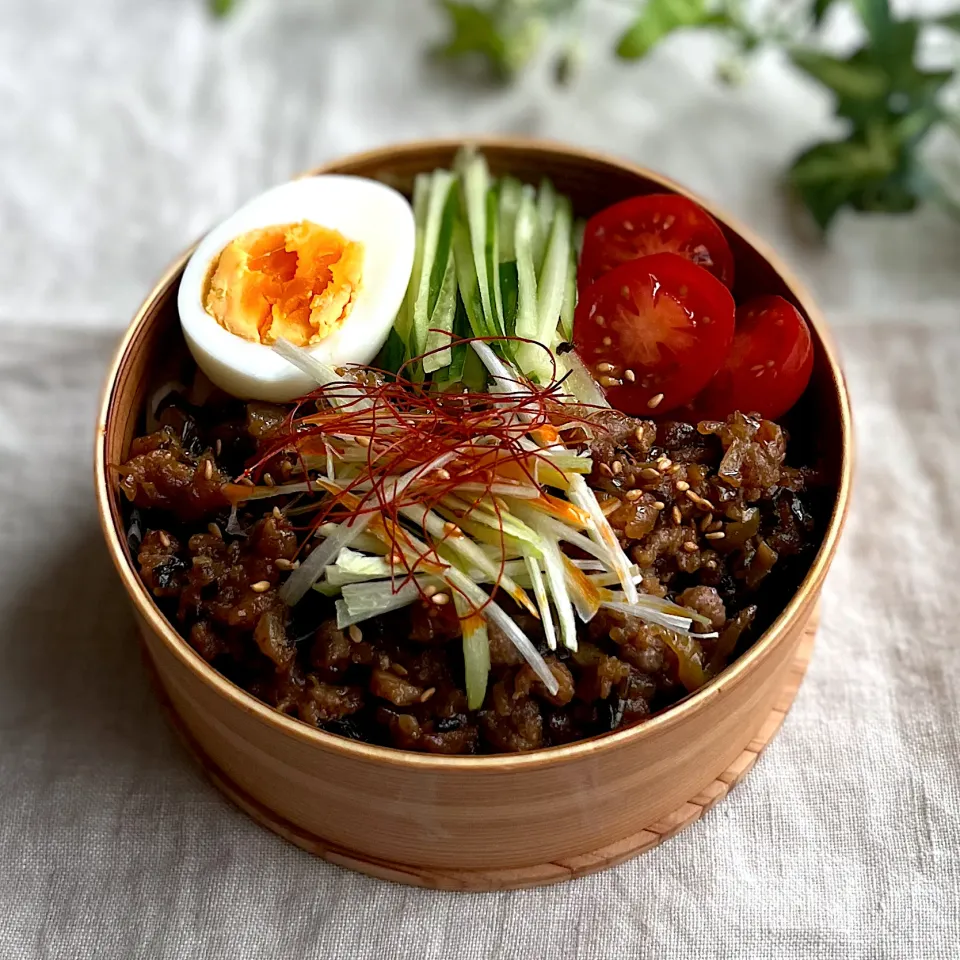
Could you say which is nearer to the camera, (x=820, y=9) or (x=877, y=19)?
(x=877, y=19)

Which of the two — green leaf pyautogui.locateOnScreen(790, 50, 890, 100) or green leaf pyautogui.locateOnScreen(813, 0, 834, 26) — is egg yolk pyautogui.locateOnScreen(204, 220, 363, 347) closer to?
green leaf pyautogui.locateOnScreen(790, 50, 890, 100)

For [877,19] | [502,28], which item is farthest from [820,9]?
[502,28]

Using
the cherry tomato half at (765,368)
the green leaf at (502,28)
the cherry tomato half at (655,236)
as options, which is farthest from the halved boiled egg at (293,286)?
the green leaf at (502,28)

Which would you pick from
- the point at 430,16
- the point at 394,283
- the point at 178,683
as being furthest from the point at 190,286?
the point at 430,16

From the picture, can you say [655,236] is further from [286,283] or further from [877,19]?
[877,19]

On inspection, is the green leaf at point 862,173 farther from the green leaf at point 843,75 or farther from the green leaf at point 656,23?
the green leaf at point 656,23
